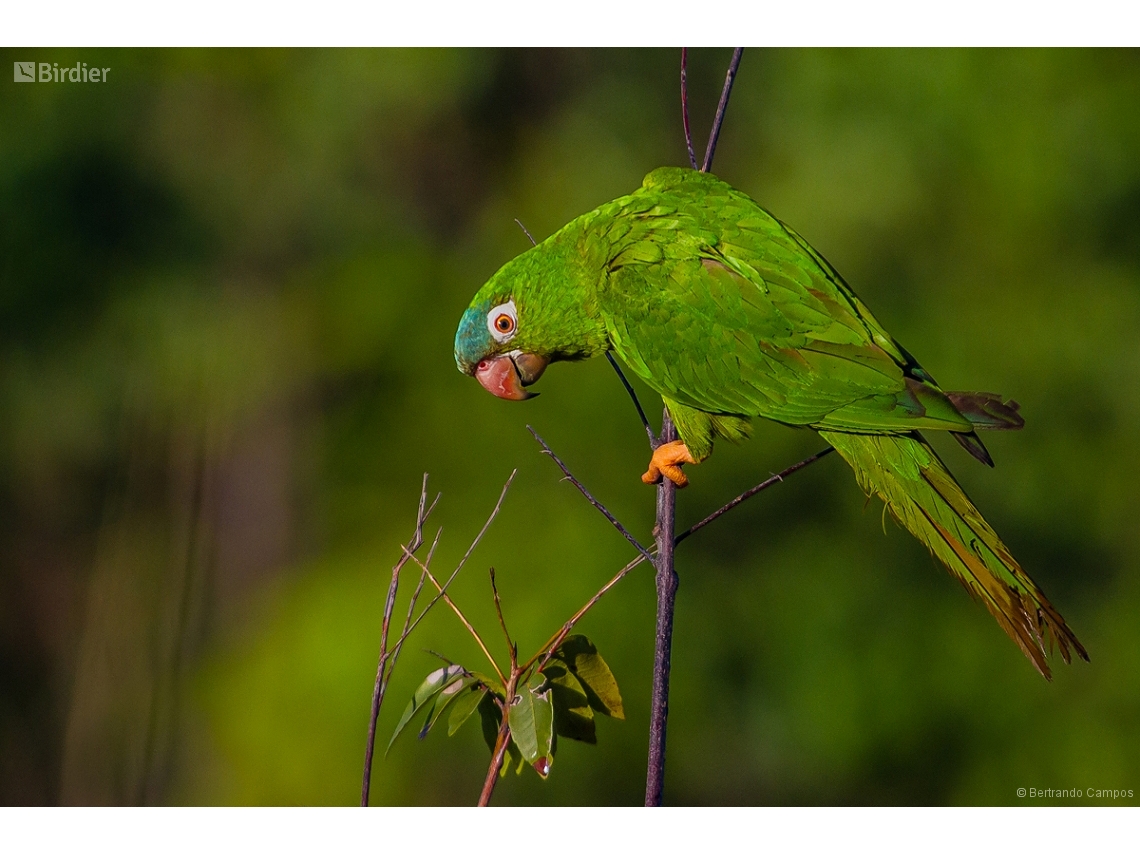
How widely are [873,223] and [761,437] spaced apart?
0.85 metres

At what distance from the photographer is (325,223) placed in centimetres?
358

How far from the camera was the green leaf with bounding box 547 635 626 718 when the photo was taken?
138 cm

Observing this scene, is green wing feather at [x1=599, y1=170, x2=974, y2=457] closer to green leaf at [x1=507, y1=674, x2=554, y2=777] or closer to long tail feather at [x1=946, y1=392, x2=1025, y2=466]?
long tail feather at [x1=946, y1=392, x2=1025, y2=466]

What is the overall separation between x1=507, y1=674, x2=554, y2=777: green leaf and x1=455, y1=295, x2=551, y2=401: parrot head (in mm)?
681

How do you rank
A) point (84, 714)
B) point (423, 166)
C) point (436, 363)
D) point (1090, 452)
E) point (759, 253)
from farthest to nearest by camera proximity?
1. point (423, 166)
2. point (436, 363)
3. point (1090, 452)
4. point (84, 714)
5. point (759, 253)

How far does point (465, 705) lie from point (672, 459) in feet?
1.92

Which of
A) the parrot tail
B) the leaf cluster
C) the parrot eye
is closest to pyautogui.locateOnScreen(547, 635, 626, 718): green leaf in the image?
the leaf cluster

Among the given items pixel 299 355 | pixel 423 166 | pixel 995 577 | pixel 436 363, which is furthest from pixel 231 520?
pixel 995 577

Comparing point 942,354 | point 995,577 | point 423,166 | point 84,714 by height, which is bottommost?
point 84,714

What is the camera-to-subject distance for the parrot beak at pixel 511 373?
1.85 meters

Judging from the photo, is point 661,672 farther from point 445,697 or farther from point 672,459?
point 672,459

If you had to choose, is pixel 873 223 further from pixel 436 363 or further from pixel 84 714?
pixel 84 714

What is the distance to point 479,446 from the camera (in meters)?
3.34

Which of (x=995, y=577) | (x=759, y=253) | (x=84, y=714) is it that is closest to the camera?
(x=995, y=577)
